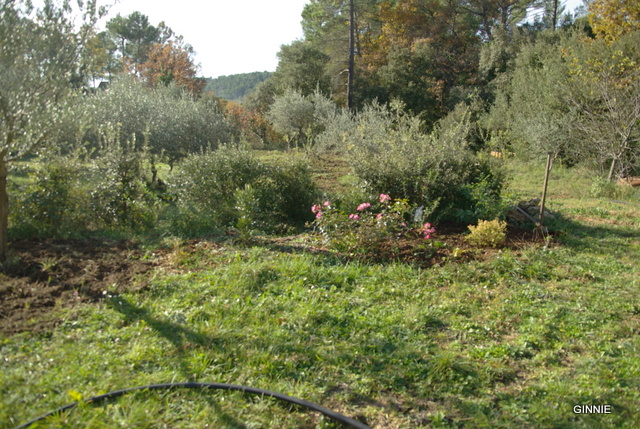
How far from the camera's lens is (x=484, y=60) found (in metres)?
22.5

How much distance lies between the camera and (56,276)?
416cm

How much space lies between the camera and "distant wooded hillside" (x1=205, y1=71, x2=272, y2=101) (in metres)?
62.8

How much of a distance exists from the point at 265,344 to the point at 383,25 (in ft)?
93.7

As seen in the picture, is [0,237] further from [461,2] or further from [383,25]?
[461,2]

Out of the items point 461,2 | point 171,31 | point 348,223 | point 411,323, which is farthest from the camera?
point 171,31

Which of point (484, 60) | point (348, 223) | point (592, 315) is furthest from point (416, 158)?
point (484, 60)

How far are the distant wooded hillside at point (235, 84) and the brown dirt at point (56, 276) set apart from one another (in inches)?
2330

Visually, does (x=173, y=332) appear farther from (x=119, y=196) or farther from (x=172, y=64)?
(x=172, y=64)

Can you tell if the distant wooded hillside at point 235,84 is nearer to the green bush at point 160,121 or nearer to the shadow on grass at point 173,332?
the green bush at point 160,121

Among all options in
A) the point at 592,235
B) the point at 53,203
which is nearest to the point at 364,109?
the point at 592,235

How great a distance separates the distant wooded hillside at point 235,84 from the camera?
62844 mm

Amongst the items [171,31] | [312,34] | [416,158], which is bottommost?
[416,158]

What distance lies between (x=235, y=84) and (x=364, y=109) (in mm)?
53114

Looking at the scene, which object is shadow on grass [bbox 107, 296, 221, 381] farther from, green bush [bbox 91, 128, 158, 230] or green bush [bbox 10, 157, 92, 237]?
green bush [bbox 91, 128, 158, 230]
